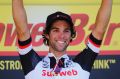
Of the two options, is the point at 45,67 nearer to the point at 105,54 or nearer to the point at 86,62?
the point at 86,62

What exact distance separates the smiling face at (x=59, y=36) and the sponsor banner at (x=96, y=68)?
116 cm

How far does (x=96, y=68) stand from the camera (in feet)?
11.9

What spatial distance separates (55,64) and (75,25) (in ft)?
3.67

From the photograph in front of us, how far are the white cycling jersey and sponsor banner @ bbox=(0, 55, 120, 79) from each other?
111cm

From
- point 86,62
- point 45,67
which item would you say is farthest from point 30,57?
point 86,62

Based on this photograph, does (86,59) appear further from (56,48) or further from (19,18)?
(19,18)

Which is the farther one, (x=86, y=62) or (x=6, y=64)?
(x=6, y=64)

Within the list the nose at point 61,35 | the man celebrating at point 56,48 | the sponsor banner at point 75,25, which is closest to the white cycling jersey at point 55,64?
the man celebrating at point 56,48

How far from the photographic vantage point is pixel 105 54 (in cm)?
361

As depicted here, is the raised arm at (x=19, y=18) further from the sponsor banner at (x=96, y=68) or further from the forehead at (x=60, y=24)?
the sponsor banner at (x=96, y=68)

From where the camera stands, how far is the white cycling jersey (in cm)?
243

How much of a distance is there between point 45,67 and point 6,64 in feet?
3.78

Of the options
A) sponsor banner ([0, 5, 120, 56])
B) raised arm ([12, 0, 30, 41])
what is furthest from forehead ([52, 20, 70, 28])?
sponsor banner ([0, 5, 120, 56])

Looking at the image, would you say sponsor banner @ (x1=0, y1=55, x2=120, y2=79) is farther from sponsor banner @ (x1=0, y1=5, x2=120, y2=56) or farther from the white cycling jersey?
the white cycling jersey
